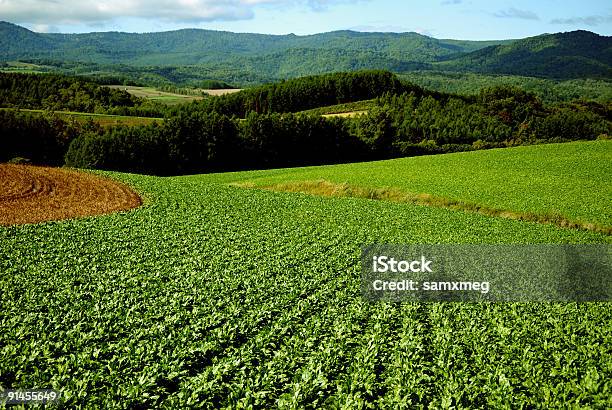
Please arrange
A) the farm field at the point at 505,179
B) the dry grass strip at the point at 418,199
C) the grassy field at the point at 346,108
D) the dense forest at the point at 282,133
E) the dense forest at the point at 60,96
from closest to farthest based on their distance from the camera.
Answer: the dry grass strip at the point at 418,199
the farm field at the point at 505,179
the dense forest at the point at 282,133
the dense forest at the point at 60,96
the grassy field at the point at 346,108

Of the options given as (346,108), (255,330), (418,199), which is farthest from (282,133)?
(255,330)

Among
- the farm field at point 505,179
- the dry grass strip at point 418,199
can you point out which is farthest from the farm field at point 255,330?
the farm field at point 505,179

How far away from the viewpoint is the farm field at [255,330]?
36.7ft

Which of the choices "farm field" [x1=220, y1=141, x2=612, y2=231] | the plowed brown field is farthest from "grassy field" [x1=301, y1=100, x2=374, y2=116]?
the plowed brown field

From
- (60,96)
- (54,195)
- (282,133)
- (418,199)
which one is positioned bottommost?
(418,199)

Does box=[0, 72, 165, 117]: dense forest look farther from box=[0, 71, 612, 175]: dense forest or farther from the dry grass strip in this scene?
the dry grass strip

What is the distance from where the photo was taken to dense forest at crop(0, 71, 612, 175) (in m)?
83.5

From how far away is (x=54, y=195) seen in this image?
115ft

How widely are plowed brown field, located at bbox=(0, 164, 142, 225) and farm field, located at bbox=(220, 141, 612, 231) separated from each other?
62.6 feet

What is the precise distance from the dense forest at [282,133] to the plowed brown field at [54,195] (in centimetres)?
4041

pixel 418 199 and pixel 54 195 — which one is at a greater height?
pixel 54 195

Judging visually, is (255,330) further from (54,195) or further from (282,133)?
(282,133)

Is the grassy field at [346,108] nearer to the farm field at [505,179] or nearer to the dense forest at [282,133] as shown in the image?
the dense forest at [282,133]

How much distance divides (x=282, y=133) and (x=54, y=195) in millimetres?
64446
